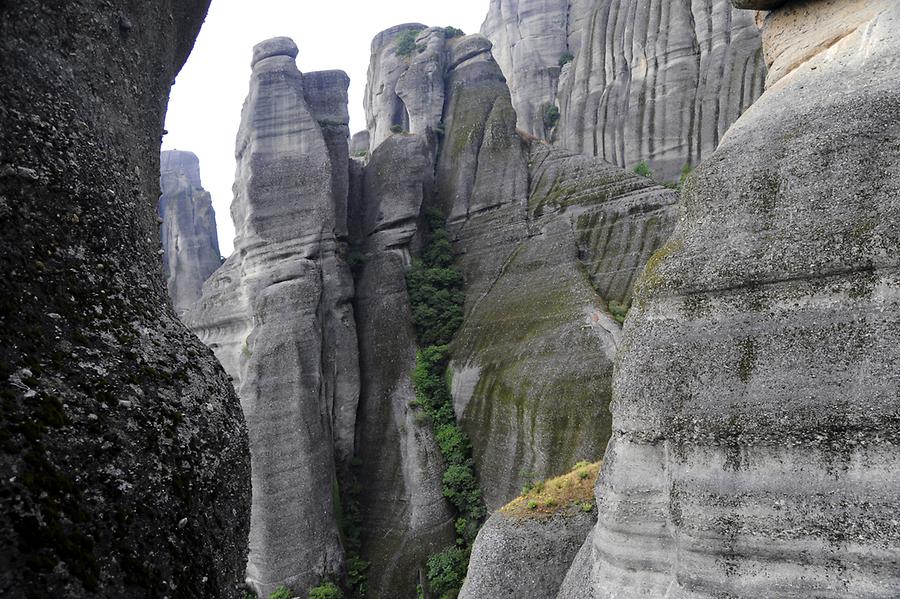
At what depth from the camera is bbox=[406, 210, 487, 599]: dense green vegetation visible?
1717 cm

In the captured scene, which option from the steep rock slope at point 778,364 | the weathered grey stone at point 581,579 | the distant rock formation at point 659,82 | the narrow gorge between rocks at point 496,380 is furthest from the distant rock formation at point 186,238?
the steep rock slope at point 778,364

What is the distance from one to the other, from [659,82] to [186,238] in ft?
101

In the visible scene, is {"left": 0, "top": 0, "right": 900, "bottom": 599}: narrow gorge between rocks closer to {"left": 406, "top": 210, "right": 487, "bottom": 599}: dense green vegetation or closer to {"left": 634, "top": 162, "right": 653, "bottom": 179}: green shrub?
{"left": 406, "top": 210, "right": 487, "bottom": 599}: dense green vegetation

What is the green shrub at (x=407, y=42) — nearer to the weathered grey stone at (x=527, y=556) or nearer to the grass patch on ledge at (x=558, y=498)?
the grass patch on ledge at (x=558, y=498)

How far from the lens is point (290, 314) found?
2016cm

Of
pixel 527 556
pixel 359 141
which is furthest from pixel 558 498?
pixel 359 141

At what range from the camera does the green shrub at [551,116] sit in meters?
33.4

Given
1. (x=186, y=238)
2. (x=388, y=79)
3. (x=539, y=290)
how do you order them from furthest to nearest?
(x=186, y=238) < (x=388, y=79) < (x=539, y=290)

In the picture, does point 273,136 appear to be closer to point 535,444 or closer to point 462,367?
point 462,367

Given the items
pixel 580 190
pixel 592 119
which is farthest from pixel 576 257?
pixel 592 119

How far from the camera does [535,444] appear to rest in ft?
53.2

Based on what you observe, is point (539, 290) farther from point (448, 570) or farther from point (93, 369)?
point (93, 369)

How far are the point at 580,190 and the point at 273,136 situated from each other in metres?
11.9

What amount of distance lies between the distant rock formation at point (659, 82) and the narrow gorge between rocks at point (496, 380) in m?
1.69
